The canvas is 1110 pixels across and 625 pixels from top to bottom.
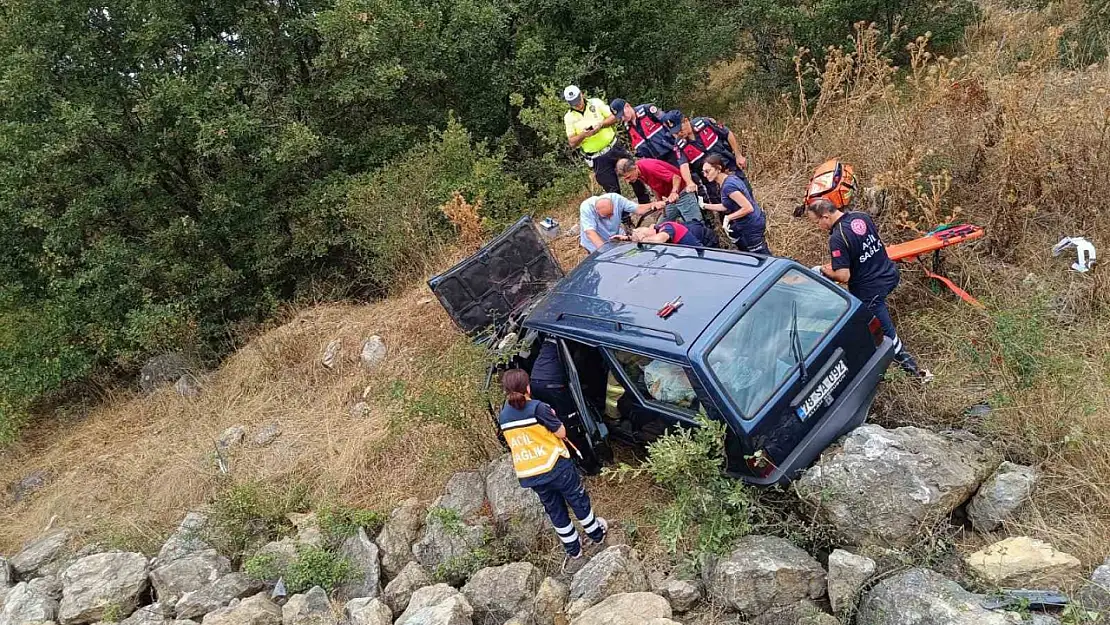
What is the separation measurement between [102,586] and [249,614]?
176cm

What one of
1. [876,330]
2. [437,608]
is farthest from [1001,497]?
[437,608]

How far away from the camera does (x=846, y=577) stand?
12.0ft

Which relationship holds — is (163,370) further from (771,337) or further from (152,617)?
Answer: (771,337)

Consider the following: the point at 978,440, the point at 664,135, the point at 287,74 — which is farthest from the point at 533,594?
the point at 287,74

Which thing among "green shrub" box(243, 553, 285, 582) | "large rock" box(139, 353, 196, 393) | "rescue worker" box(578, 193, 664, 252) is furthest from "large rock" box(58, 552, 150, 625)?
"large rock" box(139, 353, 196, 393)

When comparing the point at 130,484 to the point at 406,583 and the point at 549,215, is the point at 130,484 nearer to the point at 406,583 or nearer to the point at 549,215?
the point at 406,583

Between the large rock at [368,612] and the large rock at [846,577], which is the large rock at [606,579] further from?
the large rock at [368,612]

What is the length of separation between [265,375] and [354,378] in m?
1.48

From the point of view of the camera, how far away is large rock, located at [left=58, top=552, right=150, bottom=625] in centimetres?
561

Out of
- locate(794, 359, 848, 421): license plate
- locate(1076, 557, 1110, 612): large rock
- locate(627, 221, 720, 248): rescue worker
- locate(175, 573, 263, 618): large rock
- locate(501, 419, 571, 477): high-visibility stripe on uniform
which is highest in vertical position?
locate(627, 221, 720, 248): rescue worker

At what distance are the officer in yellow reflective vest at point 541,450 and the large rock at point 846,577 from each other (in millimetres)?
1467

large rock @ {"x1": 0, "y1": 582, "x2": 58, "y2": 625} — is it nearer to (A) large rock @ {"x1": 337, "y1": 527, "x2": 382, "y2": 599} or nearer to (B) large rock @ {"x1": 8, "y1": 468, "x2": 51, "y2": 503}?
(A) large rock @ {"x1": 337, "y1": 527, "x2": 382, "y2": 599}

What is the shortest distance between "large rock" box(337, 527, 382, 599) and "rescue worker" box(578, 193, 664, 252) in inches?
116

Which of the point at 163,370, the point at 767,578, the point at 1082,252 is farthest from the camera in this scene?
the point at 163,370
